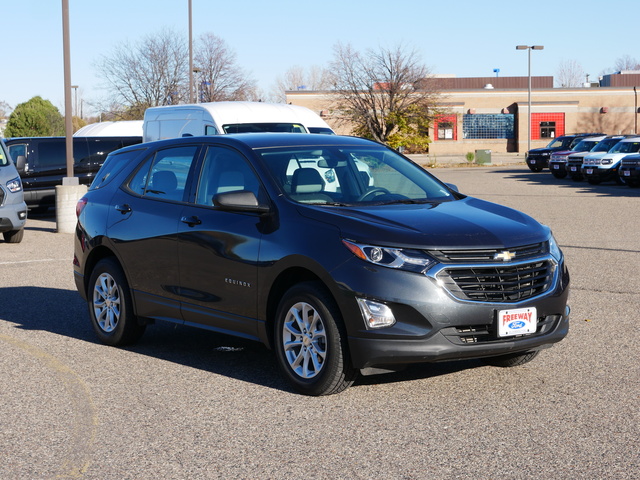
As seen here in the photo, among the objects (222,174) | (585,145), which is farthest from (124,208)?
(585,145)

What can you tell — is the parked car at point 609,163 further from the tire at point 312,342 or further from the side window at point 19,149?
the tire at point 312,342

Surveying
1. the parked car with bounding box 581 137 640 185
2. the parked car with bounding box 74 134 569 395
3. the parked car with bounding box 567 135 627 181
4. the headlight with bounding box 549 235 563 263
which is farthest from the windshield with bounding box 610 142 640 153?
the headlight with bounding box 549 235 563 263

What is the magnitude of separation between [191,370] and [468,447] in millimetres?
2681

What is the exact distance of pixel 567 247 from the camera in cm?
1495

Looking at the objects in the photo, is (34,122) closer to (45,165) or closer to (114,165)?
(45,165)

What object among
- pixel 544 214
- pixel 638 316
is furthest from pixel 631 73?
pixel 638 316

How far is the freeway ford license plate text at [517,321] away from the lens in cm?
592

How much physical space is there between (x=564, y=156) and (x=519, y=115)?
3668 centimetres

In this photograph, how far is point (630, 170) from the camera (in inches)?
1241

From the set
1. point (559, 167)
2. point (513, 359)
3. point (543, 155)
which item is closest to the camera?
point (513, 359)

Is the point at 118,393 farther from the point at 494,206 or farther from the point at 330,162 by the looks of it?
the point at 494,206

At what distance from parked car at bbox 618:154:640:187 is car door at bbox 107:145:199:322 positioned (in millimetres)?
26221

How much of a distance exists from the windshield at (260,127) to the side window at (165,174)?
9.48 metres

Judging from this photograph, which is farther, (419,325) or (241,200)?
(241,200)
